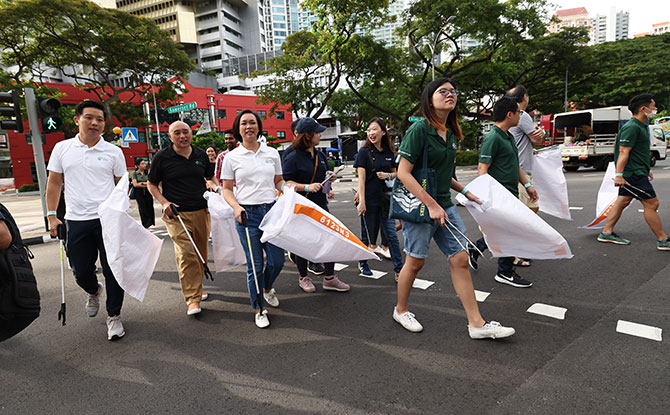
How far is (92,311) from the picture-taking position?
12.3 ft

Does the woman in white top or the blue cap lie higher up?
the blue cap

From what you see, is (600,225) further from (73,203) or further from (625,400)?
(73,203)

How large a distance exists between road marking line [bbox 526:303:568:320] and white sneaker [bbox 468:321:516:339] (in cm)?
60

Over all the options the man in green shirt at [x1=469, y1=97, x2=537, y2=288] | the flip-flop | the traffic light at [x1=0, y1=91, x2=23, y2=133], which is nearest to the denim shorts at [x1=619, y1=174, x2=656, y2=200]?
the flip-flop

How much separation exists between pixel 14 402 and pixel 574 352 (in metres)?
3.60

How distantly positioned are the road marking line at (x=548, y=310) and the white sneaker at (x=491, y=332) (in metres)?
0.60

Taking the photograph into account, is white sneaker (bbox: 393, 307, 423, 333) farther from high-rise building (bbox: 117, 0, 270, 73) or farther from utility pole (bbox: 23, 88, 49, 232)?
high-rise building (bbox: 117, 0, 270, 73)

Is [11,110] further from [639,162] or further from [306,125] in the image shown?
[639,162]

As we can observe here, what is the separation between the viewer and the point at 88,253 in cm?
338

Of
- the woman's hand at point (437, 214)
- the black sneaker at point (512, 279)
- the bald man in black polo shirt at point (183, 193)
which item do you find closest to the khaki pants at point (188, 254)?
the bald man in black polo shirt at point (183, 193)

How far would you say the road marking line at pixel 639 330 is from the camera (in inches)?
112

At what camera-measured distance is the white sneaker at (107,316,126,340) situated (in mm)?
3326

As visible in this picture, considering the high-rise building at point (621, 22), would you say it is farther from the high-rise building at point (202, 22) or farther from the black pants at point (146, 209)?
the black pants at point (146, 209)

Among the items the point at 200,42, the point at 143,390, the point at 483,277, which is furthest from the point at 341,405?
the point at 200,42
